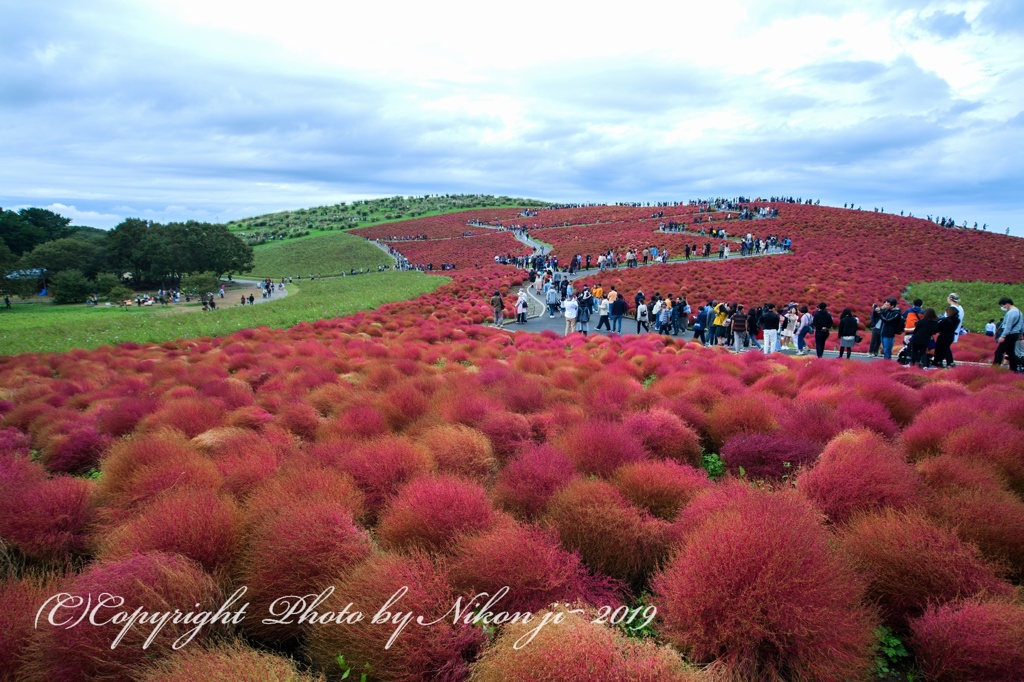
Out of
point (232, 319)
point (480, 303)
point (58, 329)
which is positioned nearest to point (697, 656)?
point (480, 303)

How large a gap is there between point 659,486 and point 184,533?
4.39 metres

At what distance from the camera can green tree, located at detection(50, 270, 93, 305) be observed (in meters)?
49.6

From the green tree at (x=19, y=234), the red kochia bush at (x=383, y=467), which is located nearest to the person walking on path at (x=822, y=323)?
the red kochia bush at (x=383, y=467)

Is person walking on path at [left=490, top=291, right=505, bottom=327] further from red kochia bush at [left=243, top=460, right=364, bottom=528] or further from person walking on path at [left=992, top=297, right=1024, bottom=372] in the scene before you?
red kochia bush at [left=243, top=460, right=364, bottom=528]

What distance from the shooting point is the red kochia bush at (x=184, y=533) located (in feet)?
13.1

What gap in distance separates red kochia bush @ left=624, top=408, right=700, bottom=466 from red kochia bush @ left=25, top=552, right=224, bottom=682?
5042 mm

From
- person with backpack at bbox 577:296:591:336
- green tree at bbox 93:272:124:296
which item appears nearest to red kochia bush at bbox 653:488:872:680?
person with backpack at bbox 577:296:591:336

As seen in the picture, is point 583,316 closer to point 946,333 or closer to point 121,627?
point 946,333

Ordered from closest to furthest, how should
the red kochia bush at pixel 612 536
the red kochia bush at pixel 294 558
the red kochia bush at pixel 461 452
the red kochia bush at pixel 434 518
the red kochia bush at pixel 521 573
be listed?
the red kochia bush at pixel 521 573, the red kochia bush at pixel 294 558, the red kochia bush at pixel 434 518, the red kochia bush at pixel 612 536, the red kochia bush at pixel 461 452

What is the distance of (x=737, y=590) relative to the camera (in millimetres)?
3188

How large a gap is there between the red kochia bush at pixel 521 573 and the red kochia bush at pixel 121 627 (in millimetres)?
1891

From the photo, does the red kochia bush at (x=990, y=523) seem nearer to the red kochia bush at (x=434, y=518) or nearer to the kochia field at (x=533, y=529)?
the kochia field at (x=533, y=529)

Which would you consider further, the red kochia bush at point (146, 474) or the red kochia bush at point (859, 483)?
the red kochia bush at point (146, 474)

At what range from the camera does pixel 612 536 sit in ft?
14.1
